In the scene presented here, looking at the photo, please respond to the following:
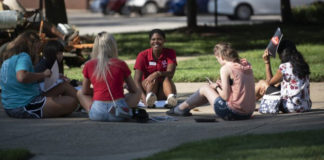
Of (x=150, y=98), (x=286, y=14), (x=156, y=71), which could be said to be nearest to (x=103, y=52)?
(x=150, y=98)

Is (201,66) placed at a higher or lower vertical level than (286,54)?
lower

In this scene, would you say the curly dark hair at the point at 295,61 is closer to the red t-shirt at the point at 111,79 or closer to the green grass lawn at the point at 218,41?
the red t-shirt at the point at 111,79

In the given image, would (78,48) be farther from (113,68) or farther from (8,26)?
(113,68)

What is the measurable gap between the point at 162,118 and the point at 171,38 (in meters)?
12.2

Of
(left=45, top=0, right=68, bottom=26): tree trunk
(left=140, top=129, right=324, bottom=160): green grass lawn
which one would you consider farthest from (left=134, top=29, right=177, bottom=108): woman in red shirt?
(left=45, top=0, right=68, bottom=26): tree trunk

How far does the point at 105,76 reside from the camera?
770cm

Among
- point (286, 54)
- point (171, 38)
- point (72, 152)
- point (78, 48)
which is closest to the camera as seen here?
point (72, 152)

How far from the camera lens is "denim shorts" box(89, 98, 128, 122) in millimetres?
7781

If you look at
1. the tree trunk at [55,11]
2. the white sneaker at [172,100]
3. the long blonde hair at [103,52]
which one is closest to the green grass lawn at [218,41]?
the tree trunk at [55,11]

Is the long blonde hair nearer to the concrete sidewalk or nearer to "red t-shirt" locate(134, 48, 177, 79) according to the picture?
the concrete sidewalk

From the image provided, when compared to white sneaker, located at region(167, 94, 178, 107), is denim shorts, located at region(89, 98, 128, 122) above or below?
above

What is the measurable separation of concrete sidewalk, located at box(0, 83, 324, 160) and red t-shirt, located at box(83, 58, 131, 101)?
0.33 meters

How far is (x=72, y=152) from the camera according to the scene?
251 inches

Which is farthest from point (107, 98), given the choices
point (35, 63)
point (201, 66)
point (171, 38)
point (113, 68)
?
point (171, 38)
